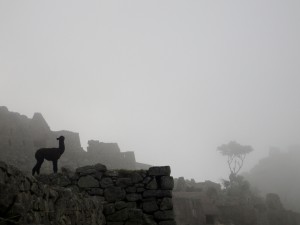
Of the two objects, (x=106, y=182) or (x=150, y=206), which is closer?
(x=150, y=206)

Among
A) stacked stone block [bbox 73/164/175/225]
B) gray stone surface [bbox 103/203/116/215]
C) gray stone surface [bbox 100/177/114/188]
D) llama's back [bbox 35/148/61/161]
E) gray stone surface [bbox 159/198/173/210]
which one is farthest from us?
llama's back [bbox 35/148/61/161]

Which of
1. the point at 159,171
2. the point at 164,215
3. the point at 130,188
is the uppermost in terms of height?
the point at 159,171

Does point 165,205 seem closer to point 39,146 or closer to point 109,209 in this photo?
point 109,209

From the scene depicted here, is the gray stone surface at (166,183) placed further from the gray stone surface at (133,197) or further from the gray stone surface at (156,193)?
the gray stone surface at (133,197)

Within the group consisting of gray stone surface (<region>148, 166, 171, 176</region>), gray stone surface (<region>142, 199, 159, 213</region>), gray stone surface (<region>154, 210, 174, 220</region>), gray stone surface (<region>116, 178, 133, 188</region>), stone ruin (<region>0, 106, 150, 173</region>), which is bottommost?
gray stone surface (<region>154, 210, 174, 220</region>)

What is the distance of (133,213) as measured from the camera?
925 cm

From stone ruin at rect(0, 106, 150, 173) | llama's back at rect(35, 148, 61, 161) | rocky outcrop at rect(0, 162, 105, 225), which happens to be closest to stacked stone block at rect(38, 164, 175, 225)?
llama's back at rect(35, 148, 61, 161)

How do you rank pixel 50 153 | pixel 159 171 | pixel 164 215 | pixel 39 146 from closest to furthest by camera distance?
pixel 164 215, pixel 159 171, pixel 50 153, pixel 39 146

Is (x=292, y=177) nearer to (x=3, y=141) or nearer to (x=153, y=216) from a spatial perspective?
(x=3, y=141)

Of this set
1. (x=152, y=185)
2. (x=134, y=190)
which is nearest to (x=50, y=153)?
(x=134, y=190)

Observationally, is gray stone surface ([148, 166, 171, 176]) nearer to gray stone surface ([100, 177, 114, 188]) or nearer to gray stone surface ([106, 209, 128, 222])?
gray stone surface ([100, 177, 114, 188])

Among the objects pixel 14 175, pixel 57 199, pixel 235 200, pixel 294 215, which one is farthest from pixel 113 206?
pixel 294 215

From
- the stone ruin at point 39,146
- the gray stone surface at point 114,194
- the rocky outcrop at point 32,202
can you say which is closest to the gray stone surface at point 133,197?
the gray stone surface at point 114,194

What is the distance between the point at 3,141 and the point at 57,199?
3163 centimetres
